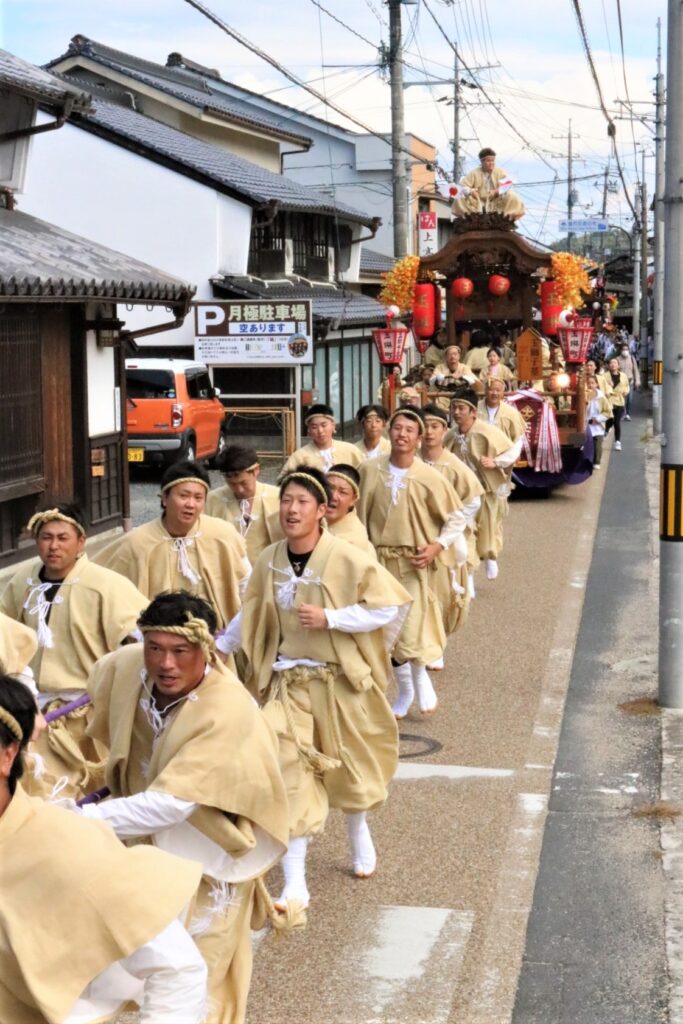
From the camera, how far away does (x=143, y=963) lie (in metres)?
3.08

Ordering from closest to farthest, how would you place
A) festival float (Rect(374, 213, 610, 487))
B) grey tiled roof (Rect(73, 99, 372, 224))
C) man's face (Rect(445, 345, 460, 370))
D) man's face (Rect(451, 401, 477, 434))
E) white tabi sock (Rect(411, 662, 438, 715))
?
white tabi sock (Rect(411, 662, 438, 715)) → man's face (Rect(451, 401, 477, 434)) → man's face (Rect(445, 345, 460, 370)) → festival float (Rect(374, 213, 610, 487)) → grey tiled roof (Rect(73, 99, 372, 224))

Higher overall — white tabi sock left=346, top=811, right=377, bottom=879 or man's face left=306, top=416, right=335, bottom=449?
man's face left=306, top=416, right=335, bottom=449

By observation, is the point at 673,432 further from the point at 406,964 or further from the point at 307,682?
the point at 406,964

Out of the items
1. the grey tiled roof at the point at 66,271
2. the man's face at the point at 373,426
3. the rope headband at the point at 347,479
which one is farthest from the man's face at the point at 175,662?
the grey tiled roof at the point at 66,271

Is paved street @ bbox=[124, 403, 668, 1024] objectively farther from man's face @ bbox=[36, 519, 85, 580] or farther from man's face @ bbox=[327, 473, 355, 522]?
man's face @ bbox=[36, 519, 85, 580]

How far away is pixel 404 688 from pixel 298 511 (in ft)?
10.9

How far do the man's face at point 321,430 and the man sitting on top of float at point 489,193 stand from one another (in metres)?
12.4

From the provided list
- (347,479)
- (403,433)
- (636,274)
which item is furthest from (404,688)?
(636,274)

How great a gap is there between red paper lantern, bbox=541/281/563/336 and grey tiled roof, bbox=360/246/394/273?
11782 millimetres

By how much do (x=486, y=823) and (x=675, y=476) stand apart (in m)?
3.04

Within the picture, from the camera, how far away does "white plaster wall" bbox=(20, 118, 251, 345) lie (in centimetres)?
2533

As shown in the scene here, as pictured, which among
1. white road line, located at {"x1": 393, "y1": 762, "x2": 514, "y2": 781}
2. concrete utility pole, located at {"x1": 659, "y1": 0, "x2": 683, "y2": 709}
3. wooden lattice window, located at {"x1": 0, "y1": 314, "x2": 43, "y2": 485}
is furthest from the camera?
wooden lattice window, located at {"x1": 0, "y1": 314, "x2": 43, "y2": 485}

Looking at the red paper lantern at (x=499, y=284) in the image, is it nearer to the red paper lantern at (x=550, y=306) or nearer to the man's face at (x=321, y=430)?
the red paper lantern at (x=550, y=306)

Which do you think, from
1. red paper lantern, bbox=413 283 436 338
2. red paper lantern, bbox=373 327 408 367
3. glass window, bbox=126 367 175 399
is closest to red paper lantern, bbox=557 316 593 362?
red paper lantern, bbox=413 283 436 338
